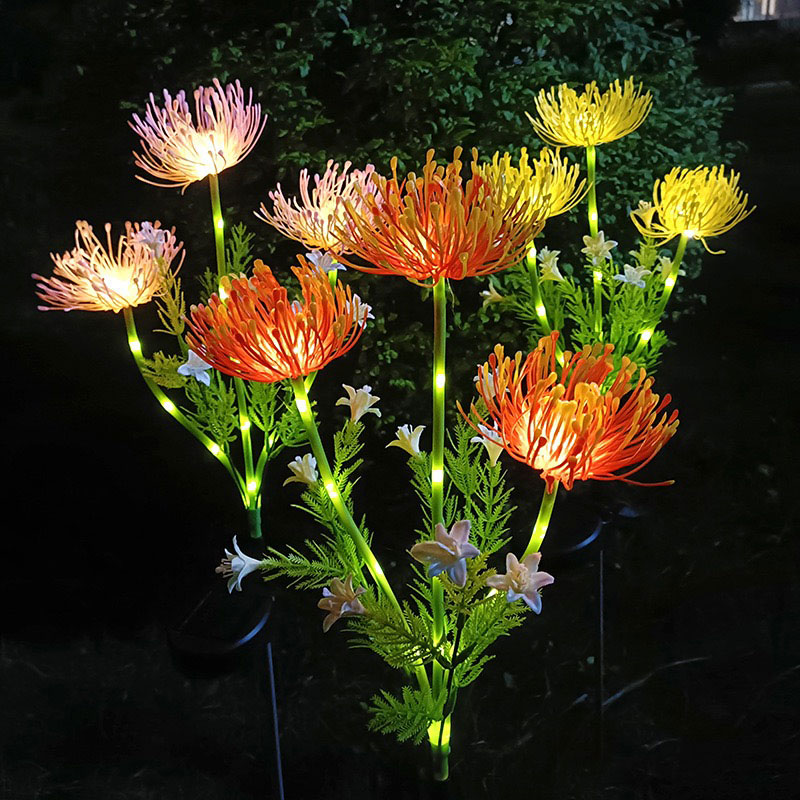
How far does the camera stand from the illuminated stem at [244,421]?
0.61m

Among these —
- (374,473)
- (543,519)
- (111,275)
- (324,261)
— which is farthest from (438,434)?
(374,473)

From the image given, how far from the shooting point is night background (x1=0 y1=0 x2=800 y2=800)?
701 millimetres

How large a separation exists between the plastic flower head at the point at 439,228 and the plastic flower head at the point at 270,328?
3 centimetres

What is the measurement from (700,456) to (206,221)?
74cm

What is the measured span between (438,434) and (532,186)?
0.73 ft

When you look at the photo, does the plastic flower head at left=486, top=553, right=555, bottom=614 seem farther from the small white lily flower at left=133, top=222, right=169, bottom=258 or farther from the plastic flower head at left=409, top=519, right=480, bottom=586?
the small white lily flower at left=133, top=222, right=169, bottom=258

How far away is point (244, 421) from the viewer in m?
0.66

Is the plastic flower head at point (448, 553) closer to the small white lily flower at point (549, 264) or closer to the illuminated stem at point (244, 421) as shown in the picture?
the illuminated stem at point (244, 421)

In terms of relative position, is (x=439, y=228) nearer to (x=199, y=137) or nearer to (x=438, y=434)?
(x=438, y=434)

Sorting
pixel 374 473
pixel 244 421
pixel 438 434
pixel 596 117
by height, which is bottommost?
pixel 374 473

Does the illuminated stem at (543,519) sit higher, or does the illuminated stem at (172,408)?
the illuminated stem at (543,519)

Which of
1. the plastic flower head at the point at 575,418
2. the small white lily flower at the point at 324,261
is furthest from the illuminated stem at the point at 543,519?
the small white lily flower at the point at 324,261

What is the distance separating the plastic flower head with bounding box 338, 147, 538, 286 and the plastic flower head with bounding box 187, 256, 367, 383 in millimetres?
30

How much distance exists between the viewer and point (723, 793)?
2.11ft
